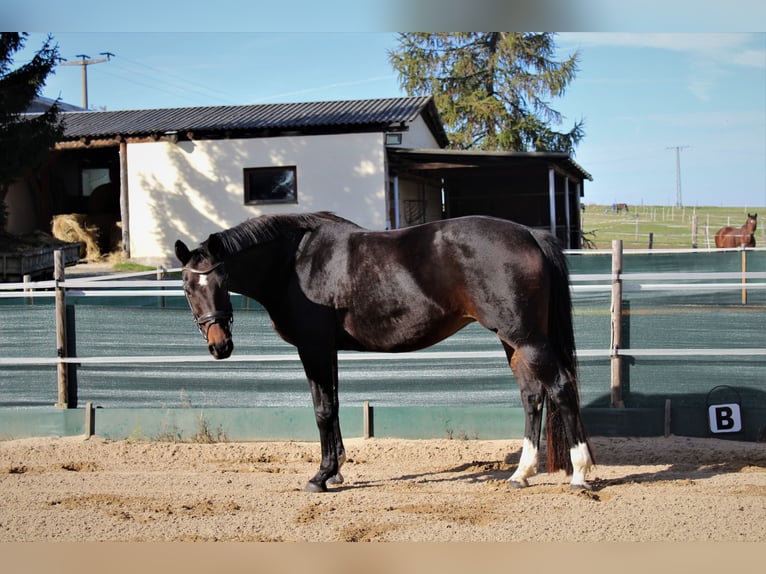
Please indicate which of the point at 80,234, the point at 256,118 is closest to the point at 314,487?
the point at 256,118

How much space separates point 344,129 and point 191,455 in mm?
13131

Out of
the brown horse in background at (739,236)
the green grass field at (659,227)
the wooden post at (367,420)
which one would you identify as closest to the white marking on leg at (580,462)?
the wooden post at (367,420)

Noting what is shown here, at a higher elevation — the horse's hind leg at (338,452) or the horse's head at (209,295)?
the horse's head at (209,295)

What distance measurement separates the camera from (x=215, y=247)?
16.0 ft

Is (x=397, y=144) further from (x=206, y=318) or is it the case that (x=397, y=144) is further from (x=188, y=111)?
(x=206, y=318)

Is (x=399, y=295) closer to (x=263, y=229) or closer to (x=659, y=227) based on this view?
(x=263, y=229)

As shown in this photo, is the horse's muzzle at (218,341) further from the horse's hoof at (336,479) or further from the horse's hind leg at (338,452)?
the horse's hoof at (336,479)

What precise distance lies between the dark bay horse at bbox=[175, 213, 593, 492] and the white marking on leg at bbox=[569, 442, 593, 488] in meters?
0.01

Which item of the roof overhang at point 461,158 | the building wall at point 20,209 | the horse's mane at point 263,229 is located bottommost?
the horse's mane at point 263,229

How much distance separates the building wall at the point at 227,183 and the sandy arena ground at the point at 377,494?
12.4 meters

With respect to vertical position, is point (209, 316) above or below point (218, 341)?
above

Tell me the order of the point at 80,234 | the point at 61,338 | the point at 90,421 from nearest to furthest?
the point at 90,421 → the point at 61,338 → the point at 80,234

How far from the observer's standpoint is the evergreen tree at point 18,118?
45.4 feet

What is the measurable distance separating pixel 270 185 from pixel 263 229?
1394 cm
